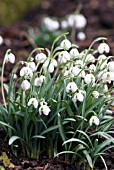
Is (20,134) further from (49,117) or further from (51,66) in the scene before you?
(51,66)

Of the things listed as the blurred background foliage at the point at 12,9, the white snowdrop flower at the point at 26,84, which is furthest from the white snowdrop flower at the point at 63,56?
the blurred background foliage at the point at 12,9

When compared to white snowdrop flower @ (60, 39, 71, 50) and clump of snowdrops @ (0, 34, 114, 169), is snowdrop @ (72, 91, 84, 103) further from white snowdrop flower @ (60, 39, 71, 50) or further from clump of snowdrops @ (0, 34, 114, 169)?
white snowdrop flower @ (60, 39, 71, 50)

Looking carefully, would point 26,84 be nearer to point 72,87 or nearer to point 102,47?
point 72,87

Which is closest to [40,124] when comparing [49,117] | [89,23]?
[49,117]

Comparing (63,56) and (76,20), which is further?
(76,20)

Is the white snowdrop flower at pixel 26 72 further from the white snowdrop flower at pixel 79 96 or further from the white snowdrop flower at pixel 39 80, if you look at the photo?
the white snowdrop flower at pixel 79 96

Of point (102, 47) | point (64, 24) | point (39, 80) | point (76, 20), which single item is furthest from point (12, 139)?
point (64, 24)

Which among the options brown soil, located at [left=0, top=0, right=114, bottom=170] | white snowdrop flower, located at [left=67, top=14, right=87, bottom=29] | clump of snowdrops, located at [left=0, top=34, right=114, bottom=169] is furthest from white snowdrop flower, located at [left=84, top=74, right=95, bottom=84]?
white snowdrop flower, located at [left=67, top=14, right=87, bottom=29]
